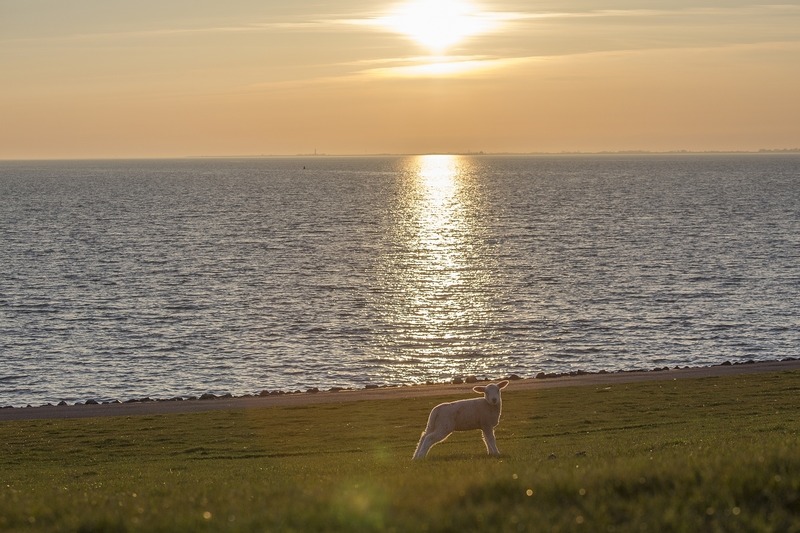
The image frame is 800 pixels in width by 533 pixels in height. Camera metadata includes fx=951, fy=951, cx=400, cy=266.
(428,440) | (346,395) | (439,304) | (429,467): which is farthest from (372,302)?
(429,467)

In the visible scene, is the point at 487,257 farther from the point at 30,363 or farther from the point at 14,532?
the point at 14,532

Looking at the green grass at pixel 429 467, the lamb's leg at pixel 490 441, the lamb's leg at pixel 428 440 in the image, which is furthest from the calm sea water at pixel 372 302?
the lamb's leg at pixel 428 440

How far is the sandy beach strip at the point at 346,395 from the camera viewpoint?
36.7 meters

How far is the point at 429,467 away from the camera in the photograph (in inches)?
634

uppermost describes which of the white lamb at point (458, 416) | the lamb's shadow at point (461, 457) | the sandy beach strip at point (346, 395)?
the white lamb at point (458, 416)

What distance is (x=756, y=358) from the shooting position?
2014 inches

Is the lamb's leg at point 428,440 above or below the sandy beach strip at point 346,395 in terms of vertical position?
above

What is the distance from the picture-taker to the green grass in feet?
31.9

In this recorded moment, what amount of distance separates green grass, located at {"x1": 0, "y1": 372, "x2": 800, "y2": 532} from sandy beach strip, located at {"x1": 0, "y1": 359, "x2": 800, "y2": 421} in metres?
2.01

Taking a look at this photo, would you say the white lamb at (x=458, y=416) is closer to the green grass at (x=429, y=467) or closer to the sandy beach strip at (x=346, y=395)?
the green grass at (x=429, y=467)

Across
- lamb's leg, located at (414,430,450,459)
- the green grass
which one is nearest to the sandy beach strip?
the green grass

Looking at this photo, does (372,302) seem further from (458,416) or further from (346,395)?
(458,416)

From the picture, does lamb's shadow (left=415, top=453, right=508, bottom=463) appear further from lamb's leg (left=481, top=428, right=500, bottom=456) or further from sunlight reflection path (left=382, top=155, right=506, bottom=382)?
sunlight reflection path (left=382, top=155, right=506, bottom=382)

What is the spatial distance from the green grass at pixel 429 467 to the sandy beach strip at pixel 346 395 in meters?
2.01
